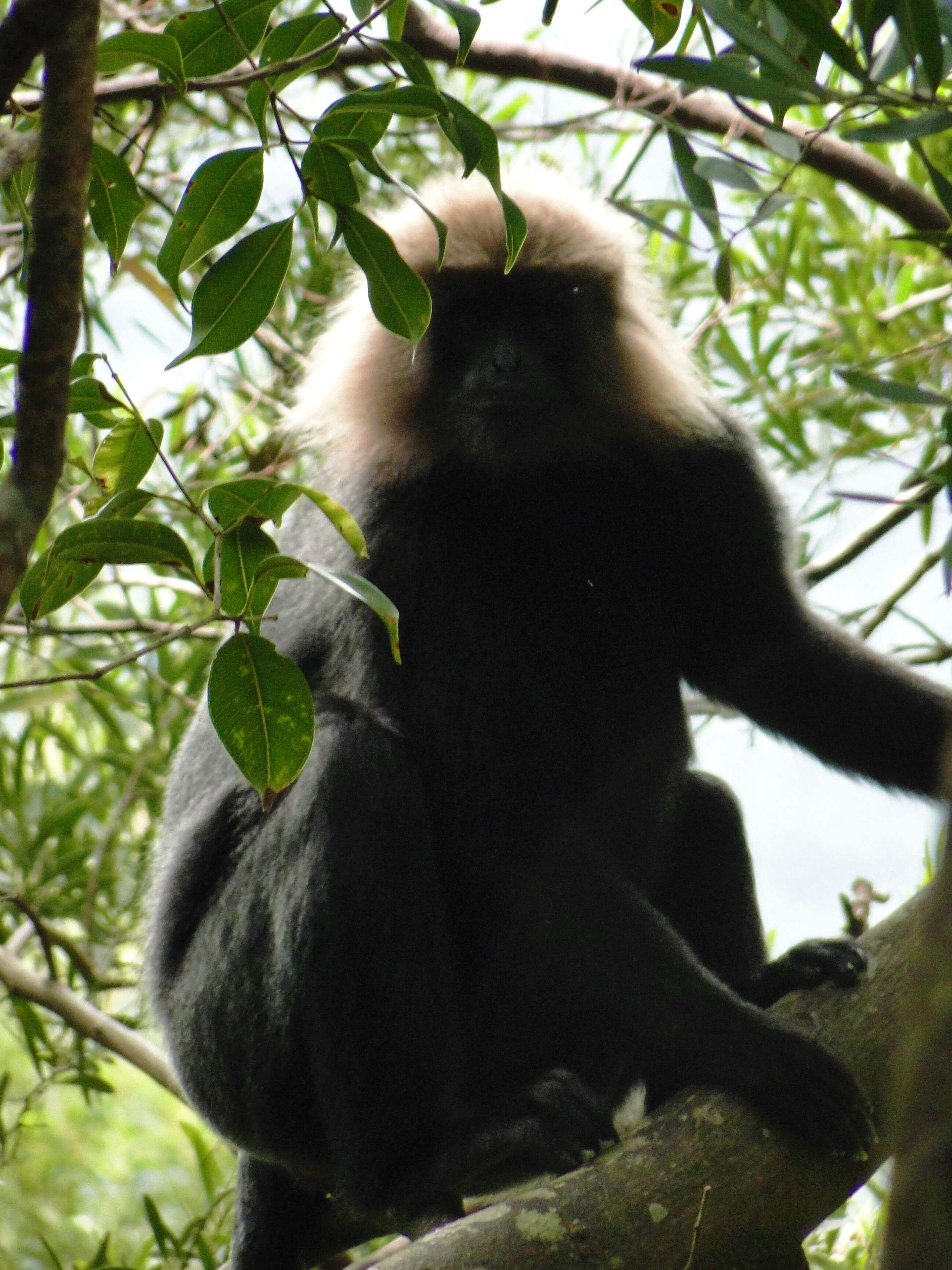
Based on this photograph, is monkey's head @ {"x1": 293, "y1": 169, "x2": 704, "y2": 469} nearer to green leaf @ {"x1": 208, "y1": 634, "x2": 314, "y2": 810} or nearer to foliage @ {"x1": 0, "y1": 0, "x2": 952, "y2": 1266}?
foliage @ {"x1": 0, "y1": 0, "x2": 952, "y2": 1266}

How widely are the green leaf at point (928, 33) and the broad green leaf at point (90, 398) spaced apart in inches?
45.0

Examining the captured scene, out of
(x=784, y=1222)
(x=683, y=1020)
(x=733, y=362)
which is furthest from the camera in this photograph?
(x=733, y=362)

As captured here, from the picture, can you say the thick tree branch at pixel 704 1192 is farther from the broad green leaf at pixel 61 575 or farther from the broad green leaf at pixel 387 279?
the broad green leaf at pixel 387 279

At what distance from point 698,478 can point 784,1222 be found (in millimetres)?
1696

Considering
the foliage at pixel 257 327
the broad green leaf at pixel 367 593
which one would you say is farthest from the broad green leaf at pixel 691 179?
the broad green leaf at pixel 367 593

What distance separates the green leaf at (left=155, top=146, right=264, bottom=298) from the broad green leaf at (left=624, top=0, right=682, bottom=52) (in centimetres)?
63

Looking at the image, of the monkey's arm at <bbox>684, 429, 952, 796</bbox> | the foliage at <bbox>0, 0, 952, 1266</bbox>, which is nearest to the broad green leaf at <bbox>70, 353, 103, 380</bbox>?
the foliage at <bbox>0, 0, 952, 1266</bbox>

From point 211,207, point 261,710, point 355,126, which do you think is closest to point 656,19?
point 355,126

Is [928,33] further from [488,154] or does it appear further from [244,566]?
[244,566]

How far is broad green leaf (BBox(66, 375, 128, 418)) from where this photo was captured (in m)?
1.73

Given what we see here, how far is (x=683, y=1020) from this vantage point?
102 inches

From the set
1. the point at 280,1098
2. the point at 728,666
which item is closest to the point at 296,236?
the point at 728,666

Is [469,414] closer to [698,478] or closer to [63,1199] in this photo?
[698,478]

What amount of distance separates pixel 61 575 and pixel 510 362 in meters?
1.55
